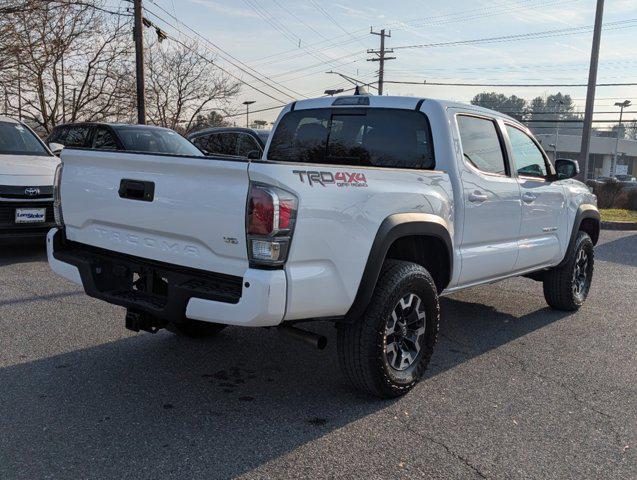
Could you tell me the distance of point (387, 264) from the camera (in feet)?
12.4

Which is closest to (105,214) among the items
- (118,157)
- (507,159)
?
(118,157)

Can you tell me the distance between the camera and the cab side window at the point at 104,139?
991 centimetres

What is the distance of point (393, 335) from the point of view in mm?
3826

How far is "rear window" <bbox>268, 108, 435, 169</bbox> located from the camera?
14.5ft

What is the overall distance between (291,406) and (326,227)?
1.21 meters

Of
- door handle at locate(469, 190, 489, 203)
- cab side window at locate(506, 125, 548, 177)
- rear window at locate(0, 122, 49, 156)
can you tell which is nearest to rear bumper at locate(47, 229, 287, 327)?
door handle at locate(469, 190, 489, 203)

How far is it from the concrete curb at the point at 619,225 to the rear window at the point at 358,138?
37.3 feet

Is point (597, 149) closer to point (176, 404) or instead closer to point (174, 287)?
point (176, 404)

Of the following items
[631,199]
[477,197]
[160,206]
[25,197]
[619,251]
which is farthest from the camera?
[631,199]

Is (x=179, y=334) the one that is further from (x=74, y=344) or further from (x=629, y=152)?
(x=629, y=152)

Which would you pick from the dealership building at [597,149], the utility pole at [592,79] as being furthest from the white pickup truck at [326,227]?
the dealership building at [597,149]

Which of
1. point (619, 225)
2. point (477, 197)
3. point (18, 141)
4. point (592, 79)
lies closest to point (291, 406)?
point (477, 197)

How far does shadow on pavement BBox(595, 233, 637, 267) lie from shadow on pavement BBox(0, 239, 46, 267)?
8.57m

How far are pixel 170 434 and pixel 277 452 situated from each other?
611 mm
